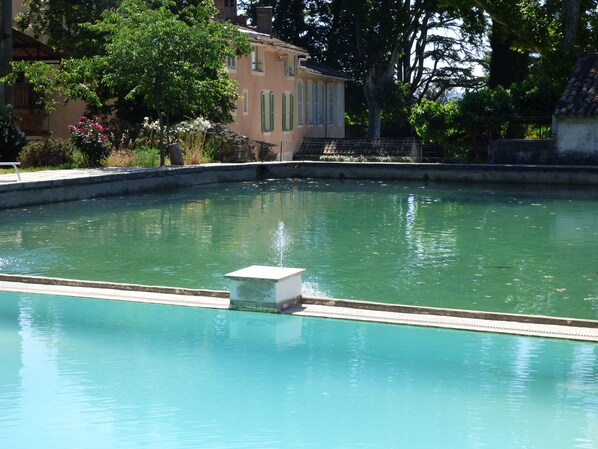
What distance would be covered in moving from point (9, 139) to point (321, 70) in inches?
920

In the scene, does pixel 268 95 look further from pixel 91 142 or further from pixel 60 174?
pixel 60 174

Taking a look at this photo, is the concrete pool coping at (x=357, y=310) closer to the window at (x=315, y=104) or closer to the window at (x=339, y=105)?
the window at (x=315, y=104)

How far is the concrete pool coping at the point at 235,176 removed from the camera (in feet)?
69.8

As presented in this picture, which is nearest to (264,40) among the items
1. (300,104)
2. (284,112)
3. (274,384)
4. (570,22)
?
(284,112)

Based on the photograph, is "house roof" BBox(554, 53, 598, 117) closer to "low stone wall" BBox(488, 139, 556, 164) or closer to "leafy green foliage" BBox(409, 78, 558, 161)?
"low stone wall" BBox(488, 139, 556, 164)

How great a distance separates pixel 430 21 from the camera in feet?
190

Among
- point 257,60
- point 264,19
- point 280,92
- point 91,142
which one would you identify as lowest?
point 91,142

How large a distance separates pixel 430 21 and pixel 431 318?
168 feet

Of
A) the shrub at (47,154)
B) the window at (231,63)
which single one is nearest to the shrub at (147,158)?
the shrub at (47,154)

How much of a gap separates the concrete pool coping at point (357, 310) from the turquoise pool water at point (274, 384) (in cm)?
10

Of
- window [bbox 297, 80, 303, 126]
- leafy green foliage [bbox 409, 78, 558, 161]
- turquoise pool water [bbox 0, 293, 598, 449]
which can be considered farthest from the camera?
window [bbox 297, 80, 303, 126]

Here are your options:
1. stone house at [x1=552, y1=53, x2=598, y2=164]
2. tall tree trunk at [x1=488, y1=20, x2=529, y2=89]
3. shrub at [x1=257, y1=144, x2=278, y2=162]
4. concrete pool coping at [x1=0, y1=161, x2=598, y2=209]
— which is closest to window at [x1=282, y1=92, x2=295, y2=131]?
shrub at [x1=257, y1=144, x2=278, y2=162]

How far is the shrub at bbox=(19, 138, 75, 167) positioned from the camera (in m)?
27.1

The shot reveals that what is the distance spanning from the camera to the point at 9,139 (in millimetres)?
26688
